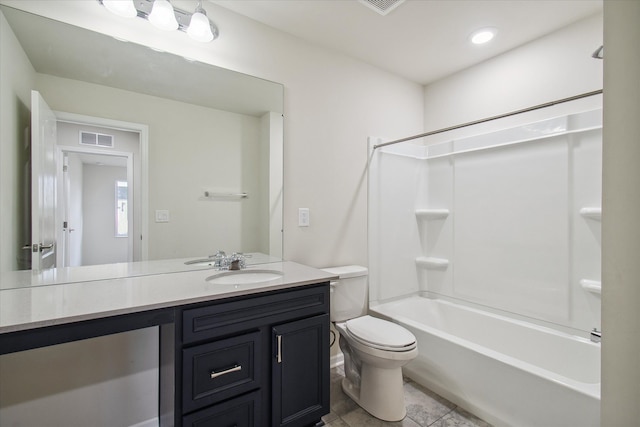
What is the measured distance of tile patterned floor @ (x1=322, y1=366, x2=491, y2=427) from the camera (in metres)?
1.67

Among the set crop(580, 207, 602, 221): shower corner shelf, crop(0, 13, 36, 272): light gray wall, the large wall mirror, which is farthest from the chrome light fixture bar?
crop(580, 207, 602, 221): shower corner shelf

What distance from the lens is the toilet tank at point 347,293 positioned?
206 centimetres

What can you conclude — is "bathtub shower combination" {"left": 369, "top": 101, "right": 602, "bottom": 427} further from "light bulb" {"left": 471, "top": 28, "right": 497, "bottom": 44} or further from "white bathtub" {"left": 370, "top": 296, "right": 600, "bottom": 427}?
"light bulb" {"left": 471, "top": 28, "right": 497, "bottom": 44}

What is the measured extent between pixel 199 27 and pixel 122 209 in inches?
42.3

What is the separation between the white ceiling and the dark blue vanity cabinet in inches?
66.1

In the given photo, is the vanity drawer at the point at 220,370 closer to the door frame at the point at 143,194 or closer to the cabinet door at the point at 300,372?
the cabinet door at the point at 300,372

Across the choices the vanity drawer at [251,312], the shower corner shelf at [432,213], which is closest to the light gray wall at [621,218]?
the vanity drawer at [251,312]

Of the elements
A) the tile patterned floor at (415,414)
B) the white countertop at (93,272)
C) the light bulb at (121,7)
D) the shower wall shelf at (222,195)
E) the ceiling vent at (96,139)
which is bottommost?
the tile patterned floor at (415,414)

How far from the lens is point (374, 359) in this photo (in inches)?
67.0

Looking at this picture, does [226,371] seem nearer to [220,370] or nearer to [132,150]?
[220,370]

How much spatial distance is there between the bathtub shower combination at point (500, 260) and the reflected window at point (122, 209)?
68.0 inches

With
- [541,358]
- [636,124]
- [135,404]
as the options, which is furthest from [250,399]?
[541,358]

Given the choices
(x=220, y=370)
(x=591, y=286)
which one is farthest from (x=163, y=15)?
(x=591, y=286)

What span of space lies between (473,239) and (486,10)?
5.38 ft
